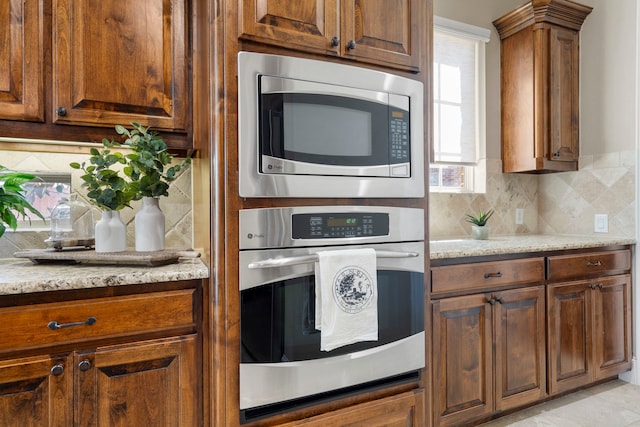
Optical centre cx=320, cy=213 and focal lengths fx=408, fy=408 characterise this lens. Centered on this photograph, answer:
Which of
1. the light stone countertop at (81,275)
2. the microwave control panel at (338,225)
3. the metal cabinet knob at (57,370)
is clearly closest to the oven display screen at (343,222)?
the microwave control panel at (338,225)

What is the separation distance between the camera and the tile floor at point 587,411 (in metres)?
2.16

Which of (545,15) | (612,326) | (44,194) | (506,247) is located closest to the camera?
(44,194)

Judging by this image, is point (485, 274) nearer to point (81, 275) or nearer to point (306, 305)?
point (306, 305)

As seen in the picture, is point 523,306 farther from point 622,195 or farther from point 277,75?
point 277,75

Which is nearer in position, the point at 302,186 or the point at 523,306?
the point at 302,186

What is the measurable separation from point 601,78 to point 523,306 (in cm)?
176

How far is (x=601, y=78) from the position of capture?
2779mm

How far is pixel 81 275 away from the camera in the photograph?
127 cm

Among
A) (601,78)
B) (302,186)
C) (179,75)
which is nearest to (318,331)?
(302,186)

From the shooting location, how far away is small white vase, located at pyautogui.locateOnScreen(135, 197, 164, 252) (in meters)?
1.62

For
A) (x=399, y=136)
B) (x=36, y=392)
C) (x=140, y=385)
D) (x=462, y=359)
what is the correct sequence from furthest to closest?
(x=462, y=359)
(x=399, y=136)
(x=140, y=385)
(x=36, y=392)

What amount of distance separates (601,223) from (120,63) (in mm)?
3016

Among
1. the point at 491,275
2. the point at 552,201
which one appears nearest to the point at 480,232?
the point at 491,275

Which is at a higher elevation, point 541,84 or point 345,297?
point 541,84
